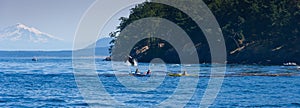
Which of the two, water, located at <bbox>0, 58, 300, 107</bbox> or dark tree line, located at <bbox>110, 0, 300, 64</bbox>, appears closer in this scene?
water, located at <bbox>0, 58, 300, 107</bbox>

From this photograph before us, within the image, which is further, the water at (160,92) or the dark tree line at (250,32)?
the dark tree line at (250,32)

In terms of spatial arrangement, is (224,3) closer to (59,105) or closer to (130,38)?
(130,38)

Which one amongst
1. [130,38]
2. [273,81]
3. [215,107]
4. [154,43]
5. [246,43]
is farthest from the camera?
[130,38]

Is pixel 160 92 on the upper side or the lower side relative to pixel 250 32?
lower

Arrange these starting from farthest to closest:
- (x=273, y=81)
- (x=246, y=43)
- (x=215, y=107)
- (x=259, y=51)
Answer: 1. (x=246, y=43)
2. (x=259, y=51)
3. (x=273, y=81)
4. (x=215, y=107)

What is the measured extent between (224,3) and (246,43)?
45.4 ft

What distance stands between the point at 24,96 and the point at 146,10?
124244mm

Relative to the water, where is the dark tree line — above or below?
above

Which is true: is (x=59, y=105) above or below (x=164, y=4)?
below

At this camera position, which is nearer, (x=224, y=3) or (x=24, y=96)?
(x=24, y=96)

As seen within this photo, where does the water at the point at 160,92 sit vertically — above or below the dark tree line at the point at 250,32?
below

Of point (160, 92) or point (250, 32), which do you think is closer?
point (160, 92)

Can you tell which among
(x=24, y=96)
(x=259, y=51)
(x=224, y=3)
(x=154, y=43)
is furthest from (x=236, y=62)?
(x=24, y=96)

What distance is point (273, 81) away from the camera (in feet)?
257
